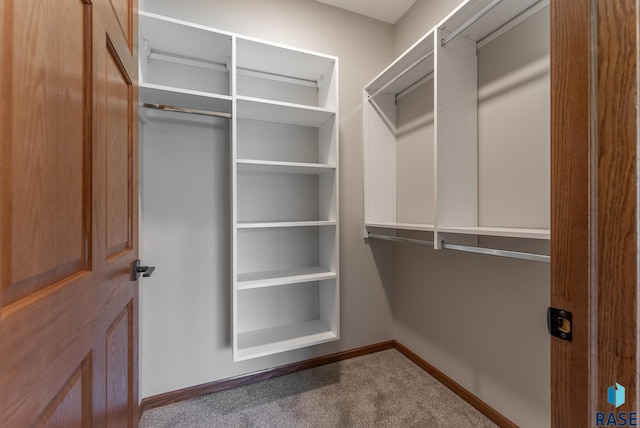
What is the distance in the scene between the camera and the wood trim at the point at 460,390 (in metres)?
1.53

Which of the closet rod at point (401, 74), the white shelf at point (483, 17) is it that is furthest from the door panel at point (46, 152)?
the closet rod at point (401, 74)

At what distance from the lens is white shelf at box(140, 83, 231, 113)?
1.50m

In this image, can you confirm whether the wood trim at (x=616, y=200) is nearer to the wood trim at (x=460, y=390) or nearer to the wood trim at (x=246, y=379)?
the wood trim at (x=460, y=390)

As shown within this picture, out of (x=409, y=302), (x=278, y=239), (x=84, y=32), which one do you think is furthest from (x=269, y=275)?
(x=84, y=32)

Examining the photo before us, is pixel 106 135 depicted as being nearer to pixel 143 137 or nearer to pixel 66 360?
pixel 66 360

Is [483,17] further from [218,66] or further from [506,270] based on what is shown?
[218,66]

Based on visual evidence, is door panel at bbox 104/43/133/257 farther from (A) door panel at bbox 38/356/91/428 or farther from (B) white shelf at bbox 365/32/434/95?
(B) white shelf at bbox 365/32/434/95

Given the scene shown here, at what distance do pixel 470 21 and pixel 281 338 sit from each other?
2094 millimetres

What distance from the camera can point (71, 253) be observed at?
0.56 meters

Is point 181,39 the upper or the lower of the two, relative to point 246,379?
upper

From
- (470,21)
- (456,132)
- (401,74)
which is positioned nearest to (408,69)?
(401,74)

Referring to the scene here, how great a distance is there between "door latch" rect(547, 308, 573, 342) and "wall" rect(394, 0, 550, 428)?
34.8 inches

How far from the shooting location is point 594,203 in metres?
0.53

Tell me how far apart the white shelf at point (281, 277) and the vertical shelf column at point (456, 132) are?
0.76m
